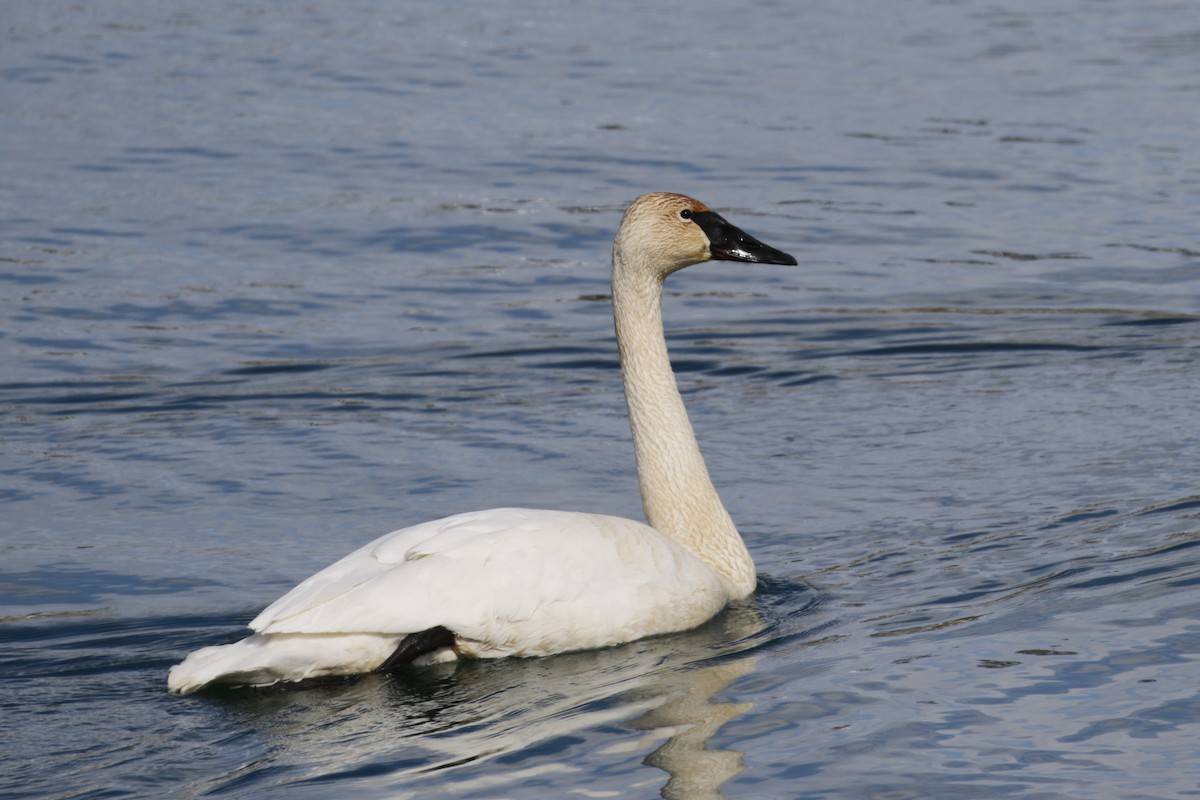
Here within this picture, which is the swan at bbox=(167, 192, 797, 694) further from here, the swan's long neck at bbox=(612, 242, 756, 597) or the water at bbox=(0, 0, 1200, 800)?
the water at bbox=(0, 0, 1200, 800)

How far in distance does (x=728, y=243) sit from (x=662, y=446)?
2.99 feet

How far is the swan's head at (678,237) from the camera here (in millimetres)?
8250

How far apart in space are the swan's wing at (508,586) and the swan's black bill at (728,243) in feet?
4.50

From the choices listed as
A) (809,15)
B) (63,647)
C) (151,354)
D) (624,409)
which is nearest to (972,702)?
(63,647)

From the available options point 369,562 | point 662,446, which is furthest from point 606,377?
point 369,562

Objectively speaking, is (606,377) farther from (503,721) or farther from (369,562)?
(503,721)

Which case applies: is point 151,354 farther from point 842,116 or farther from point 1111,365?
point 842,116

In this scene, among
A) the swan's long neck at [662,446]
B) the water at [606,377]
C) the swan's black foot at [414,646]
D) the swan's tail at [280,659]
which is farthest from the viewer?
the swan's long neck at [662,446]

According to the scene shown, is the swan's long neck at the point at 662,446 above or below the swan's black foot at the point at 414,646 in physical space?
above

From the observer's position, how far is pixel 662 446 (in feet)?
27.5

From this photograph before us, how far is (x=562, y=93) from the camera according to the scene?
20438 mm

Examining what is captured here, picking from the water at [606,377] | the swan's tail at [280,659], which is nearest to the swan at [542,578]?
the swan's tail at [280,659]

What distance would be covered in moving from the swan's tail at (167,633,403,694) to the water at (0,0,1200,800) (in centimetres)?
11

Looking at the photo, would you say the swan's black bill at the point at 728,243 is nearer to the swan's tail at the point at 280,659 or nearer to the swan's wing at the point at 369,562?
the swan's wing at the point at 369,562
